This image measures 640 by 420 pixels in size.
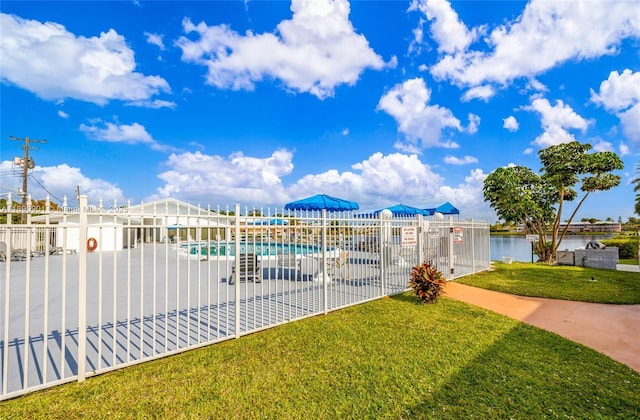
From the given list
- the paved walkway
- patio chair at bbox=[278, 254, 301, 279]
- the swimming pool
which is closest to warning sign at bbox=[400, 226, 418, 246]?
the paved walkway

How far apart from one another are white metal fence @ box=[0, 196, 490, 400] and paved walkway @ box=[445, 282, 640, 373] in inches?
75.0

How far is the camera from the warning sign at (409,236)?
25.9ft

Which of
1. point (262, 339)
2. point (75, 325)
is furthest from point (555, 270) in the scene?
point (75, 325)

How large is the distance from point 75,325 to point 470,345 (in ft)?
20.8

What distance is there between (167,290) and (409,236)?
5.72 m

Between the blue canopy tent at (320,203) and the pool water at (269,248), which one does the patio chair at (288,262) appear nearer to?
the pool water at (269,248)

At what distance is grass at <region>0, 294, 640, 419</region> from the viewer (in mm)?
3086

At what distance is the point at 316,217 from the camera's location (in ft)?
20.4

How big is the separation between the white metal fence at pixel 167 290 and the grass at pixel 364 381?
443 mm

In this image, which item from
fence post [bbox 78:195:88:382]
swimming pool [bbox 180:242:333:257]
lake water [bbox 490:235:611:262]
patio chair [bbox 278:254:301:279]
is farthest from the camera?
lake water [bbox 490:235:611:262]

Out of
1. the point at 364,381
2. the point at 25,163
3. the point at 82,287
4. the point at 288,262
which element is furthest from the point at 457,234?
the point at 25,163

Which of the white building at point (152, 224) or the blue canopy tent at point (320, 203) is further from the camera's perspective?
the blue canopy tent at point (320, 203)

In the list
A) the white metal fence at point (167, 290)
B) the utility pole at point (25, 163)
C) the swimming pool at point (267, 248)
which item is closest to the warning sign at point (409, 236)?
the white metal fence at point (167, 290)

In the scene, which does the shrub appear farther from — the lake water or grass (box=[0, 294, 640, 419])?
the lake water
